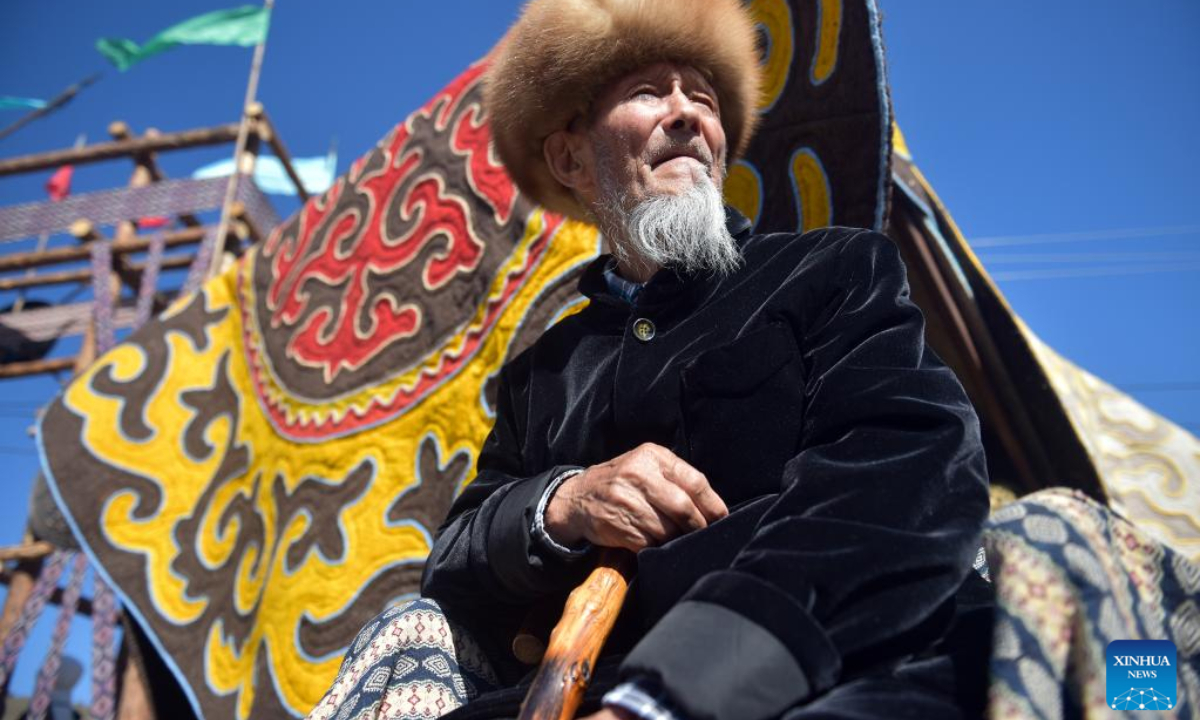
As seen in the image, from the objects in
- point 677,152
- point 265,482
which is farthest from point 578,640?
point 265,482

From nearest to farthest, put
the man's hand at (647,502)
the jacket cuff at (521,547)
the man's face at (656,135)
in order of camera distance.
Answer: the man's hand at (647,502), the jacket cuff at (521,547), the man's face at (656,135)

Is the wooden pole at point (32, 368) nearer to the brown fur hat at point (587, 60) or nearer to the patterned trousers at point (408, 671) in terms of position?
the brown fur hat at point (587, 60)

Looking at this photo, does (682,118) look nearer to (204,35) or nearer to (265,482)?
(265,482)

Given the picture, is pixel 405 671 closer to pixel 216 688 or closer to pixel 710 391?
pixel 710 391

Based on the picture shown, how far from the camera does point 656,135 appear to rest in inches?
57.7

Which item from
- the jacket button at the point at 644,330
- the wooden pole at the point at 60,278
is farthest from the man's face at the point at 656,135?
the wooden pole at the point at 60,278

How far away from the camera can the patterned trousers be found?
112 centimetres

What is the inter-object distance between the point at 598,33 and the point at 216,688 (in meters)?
2.05

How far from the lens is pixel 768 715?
75cm

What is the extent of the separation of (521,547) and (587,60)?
83 centimetres

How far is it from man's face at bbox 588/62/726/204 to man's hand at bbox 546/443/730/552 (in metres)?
0.51

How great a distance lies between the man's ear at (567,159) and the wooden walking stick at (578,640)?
0.75m

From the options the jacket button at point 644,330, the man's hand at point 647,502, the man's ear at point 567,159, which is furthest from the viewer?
the man's ear at point 567,159

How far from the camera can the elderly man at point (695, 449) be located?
2.64ft
